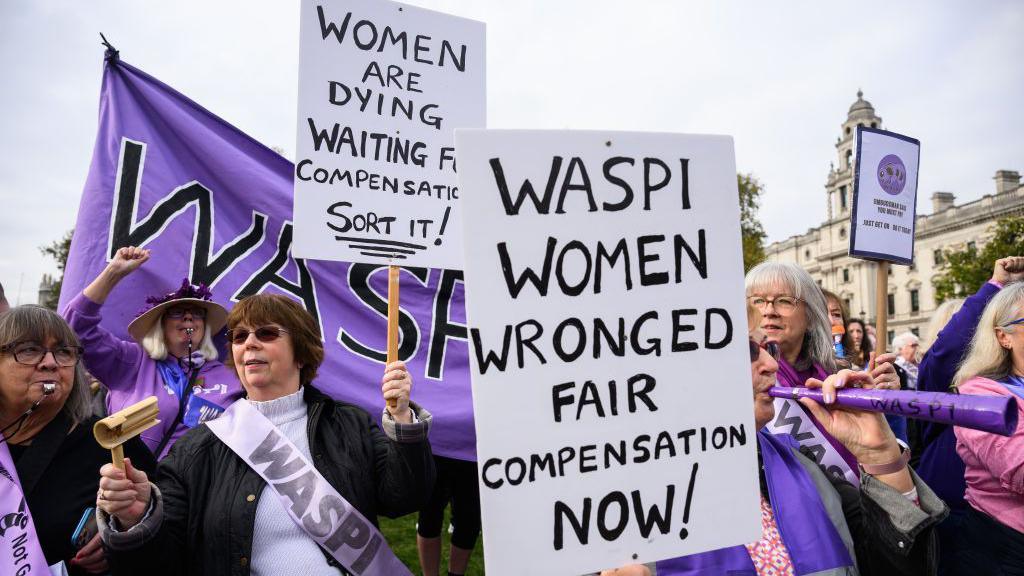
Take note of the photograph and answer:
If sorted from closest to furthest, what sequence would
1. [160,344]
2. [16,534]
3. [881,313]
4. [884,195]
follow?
[16,534] < [881,313] < [884,195] < [160,344]

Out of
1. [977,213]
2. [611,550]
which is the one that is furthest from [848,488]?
[977,213]

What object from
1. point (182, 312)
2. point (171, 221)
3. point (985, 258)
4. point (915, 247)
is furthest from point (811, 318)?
point (915, 247)

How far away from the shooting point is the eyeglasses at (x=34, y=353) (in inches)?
94.5

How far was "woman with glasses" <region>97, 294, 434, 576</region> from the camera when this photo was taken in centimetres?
206

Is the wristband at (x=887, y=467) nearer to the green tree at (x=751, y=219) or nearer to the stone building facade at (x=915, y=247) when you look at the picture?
the green tree at (x=751, y=219)

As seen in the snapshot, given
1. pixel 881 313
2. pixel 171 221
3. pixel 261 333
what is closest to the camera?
pixel 261 333

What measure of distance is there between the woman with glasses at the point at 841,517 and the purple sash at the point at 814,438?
1.08 feet

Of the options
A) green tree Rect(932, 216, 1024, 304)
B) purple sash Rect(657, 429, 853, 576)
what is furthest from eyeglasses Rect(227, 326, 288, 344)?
green tree Rect(932, 216, 1024, 304)

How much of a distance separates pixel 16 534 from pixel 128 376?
1.14 meters

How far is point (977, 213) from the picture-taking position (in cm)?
5325

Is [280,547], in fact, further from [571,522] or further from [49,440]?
[571,522]

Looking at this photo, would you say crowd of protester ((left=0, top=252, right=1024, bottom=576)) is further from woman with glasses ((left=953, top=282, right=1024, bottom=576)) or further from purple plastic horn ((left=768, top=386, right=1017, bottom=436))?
purple plastic horn ((left=768, top=386, right=1017, bottom=436))

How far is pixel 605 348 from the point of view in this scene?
1698mm

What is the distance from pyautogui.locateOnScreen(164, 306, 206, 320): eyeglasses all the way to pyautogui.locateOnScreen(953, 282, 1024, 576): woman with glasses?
3.44 meters
